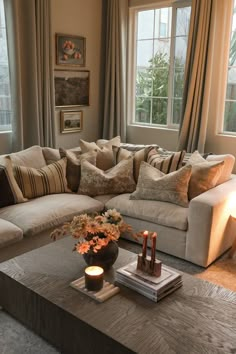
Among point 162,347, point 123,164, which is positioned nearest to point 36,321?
point 162,347

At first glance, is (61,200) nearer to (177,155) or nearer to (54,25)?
(177,155)

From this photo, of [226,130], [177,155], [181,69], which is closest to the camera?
[177,155]

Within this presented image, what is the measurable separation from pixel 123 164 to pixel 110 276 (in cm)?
167

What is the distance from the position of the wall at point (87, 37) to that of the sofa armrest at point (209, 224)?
235cm

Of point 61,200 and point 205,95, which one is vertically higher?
point 205,95

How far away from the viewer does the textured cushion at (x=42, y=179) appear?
317 centimetres

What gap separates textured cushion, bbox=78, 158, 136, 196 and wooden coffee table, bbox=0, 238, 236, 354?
1329 mm

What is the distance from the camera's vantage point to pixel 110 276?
2.05 m

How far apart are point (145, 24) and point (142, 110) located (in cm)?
113

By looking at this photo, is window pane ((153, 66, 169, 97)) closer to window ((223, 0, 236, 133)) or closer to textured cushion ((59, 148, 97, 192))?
window ((223, 0, 236, 133))

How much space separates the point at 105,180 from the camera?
3467mm

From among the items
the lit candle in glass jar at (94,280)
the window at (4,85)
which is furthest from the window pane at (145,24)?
the lit candle in glass jar at (94,280)

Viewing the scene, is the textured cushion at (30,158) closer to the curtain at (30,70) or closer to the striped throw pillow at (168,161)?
the curtain at (30,70)

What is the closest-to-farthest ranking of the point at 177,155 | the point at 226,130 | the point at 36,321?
the point at 36,321 < the point at 177,155 < the point at 226,130
